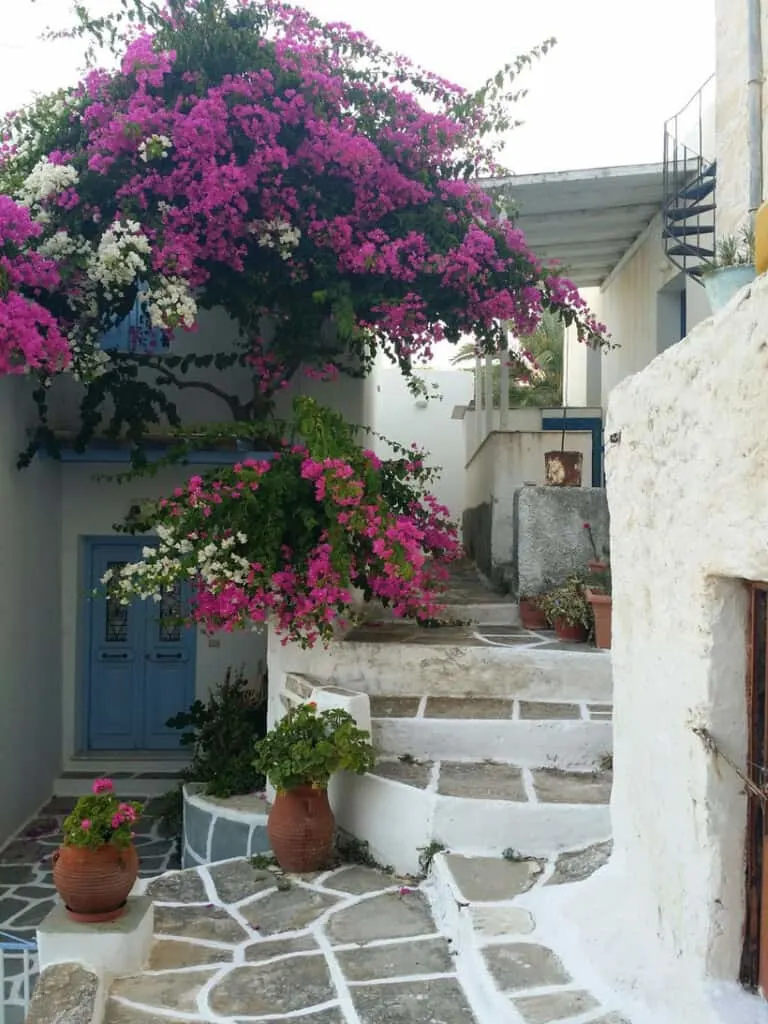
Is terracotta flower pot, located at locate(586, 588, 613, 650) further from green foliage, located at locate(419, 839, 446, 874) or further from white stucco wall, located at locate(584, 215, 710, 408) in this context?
white stucco wall, located at locate(584, 215, 710, 408)

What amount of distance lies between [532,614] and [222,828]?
10.4ft

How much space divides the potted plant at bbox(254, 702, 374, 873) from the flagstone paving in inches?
6.2

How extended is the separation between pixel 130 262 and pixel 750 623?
18.6ft

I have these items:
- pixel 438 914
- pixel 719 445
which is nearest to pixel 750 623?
pixel 719 445

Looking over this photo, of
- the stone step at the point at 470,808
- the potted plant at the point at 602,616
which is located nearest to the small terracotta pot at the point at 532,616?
the potted plant at the point at 602,616

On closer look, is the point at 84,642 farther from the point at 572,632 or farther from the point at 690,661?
the point at 690,661

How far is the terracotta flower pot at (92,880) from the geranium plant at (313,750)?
1271 millimetres

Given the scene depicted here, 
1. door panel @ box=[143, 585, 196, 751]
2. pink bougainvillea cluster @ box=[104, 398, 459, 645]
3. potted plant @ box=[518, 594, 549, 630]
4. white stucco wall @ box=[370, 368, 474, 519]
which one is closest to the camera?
pink bougainvillea cluster @ box=[104, 398, 459, 645]

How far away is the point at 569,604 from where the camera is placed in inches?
283

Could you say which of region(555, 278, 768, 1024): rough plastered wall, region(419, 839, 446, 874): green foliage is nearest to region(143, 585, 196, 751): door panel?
region(419, 839, 446, 874): green foliage

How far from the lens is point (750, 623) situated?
9.64 ft

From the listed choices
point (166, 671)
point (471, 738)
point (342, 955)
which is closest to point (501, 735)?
point (471, 738)

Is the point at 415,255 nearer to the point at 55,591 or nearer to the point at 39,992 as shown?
the point at 55,591

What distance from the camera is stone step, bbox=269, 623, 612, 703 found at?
251 inches
